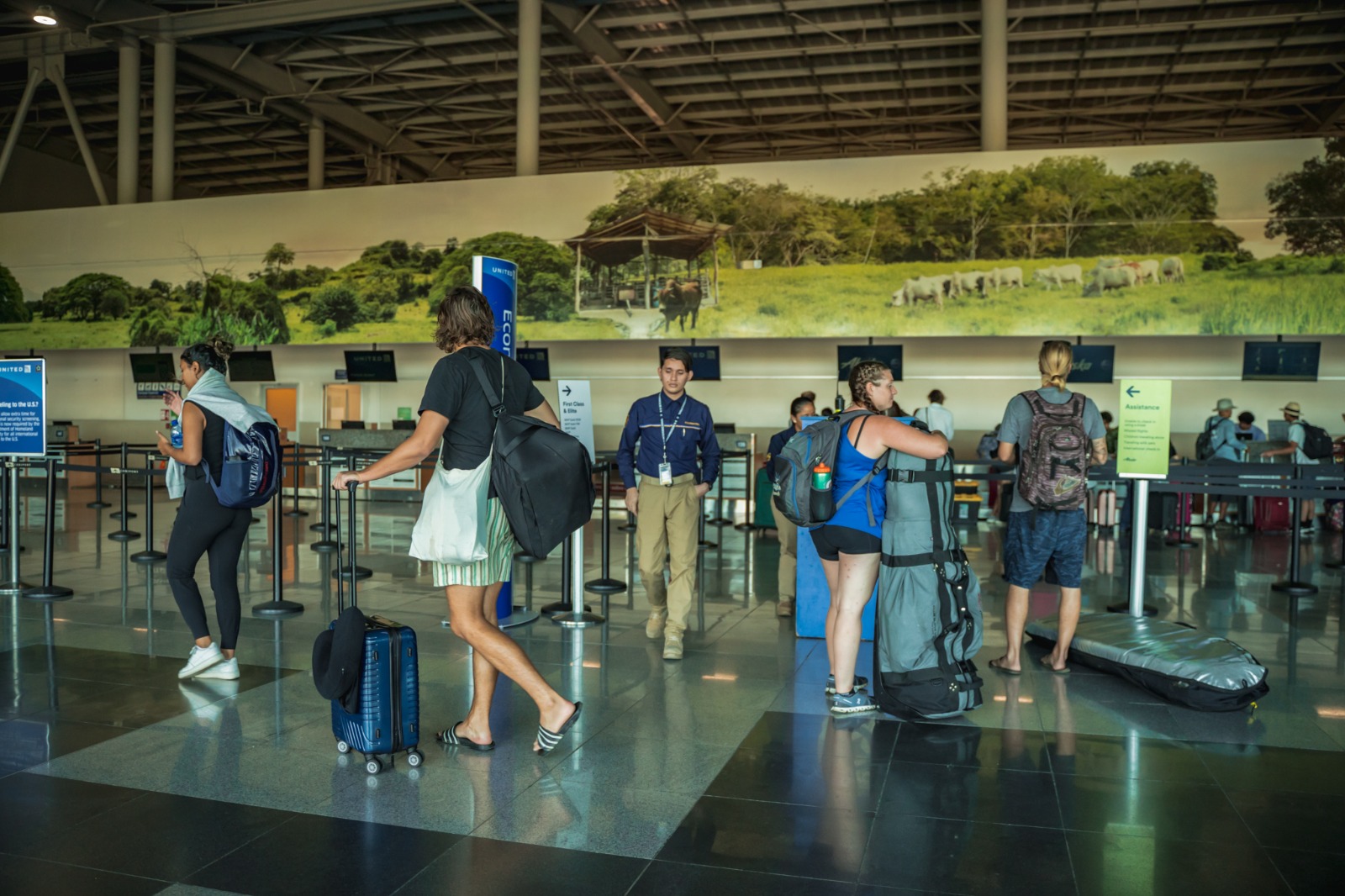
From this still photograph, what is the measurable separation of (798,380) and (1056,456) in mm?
11236

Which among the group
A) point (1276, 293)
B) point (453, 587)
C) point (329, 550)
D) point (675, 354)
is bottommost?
point (329, 550)

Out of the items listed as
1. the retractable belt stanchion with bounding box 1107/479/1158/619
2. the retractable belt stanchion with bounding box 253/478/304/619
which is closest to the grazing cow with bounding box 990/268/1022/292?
the retractable belt stanchion with bounding box 1107/479/1158/619

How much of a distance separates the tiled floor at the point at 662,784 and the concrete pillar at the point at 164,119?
42.7 feet

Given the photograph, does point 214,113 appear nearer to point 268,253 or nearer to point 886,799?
point 268,253

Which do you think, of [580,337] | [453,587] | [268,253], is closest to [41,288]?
[268,253]

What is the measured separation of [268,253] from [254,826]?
14.6m

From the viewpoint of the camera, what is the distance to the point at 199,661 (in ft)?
16.0

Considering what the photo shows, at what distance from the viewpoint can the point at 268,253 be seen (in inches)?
637

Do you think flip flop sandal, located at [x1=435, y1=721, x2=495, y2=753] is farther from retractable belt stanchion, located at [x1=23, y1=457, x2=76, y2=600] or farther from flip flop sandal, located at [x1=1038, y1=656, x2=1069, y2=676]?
retractable belt stanchion, located at [x1=23, y1=457, x2=76, y2=600]

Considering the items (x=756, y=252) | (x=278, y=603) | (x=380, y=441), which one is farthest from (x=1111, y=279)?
(x=278, y=603)

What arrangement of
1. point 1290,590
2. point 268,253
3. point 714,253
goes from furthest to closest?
point 268,253
point 714,253
point 1290,590

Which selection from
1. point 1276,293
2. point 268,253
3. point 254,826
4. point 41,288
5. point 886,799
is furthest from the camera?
point 41,288

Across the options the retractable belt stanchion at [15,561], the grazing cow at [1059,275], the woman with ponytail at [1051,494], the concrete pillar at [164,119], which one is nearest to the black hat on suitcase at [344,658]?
the woman with ponytail at [1051,494]

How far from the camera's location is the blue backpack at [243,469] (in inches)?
188
